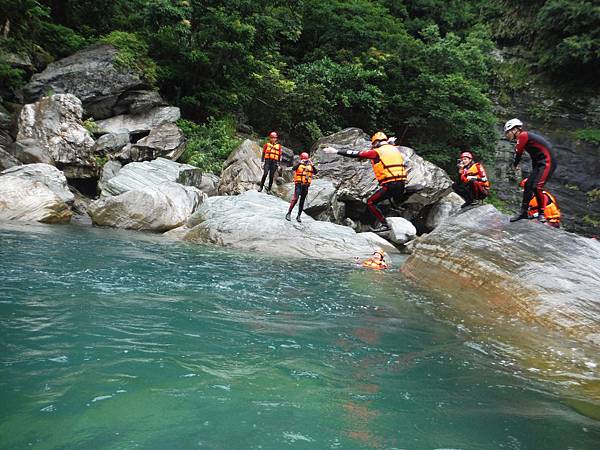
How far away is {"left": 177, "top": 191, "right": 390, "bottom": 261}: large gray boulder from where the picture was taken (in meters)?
11.4

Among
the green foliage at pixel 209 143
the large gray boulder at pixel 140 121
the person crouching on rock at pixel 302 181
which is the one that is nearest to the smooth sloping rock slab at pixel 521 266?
the person crouching on rock at pixel 302 181

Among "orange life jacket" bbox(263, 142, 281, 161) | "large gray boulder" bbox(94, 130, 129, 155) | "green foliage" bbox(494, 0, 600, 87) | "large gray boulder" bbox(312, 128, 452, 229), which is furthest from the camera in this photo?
"green foliage" bbox(494, 0, 600, 87)

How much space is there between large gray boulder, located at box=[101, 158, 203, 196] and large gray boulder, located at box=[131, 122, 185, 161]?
4.29ft

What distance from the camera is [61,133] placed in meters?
15.8

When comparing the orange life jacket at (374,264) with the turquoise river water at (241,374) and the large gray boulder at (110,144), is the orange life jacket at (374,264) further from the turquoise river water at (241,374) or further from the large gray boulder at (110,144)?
the large gray boulder at (110,144)

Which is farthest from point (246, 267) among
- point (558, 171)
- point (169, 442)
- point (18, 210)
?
point (558, 171)

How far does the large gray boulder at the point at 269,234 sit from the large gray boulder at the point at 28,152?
614cm

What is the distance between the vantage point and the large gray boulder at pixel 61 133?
51.0ft

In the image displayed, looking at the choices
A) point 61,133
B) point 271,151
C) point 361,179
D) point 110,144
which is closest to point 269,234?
point 271,151

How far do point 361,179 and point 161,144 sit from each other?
9.09 metres

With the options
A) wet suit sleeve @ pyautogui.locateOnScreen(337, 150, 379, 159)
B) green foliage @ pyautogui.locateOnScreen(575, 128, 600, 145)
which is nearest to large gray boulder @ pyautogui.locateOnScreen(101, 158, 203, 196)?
wet suit sleeve @ pyautogui.locateOnScreen(337, 150, 379, 159)

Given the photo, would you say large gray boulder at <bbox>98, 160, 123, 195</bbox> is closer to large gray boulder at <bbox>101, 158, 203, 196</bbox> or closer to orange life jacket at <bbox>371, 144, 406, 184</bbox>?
large gray boulder at <bbox>101, 158, 203, 196</bbox>

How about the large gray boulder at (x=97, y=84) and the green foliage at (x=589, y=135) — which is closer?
the large gray boulder at (x=97, y=84)

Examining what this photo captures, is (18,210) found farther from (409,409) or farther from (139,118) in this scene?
(409,409)
